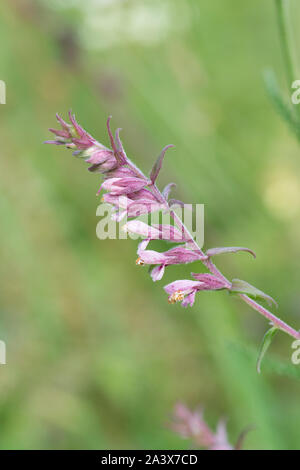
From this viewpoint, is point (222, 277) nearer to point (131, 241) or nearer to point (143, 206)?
point (143, 206)

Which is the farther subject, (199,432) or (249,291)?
(199,432)

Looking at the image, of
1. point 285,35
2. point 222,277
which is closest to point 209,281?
point 222,277

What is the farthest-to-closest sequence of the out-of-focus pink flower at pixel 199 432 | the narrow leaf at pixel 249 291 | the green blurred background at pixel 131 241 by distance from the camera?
the green blurred background at pixel 131 241, the out-of-focus pink flower at pixel 199 432, the narrow leaf at pixel 249 291

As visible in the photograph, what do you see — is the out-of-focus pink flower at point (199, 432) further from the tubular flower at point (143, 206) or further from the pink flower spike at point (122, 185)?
the pink flower spike at point (122, 185)

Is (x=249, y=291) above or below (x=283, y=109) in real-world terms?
below

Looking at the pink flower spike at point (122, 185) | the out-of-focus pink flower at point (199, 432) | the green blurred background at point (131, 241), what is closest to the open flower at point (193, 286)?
the pink flower spike at point (122, 185)
